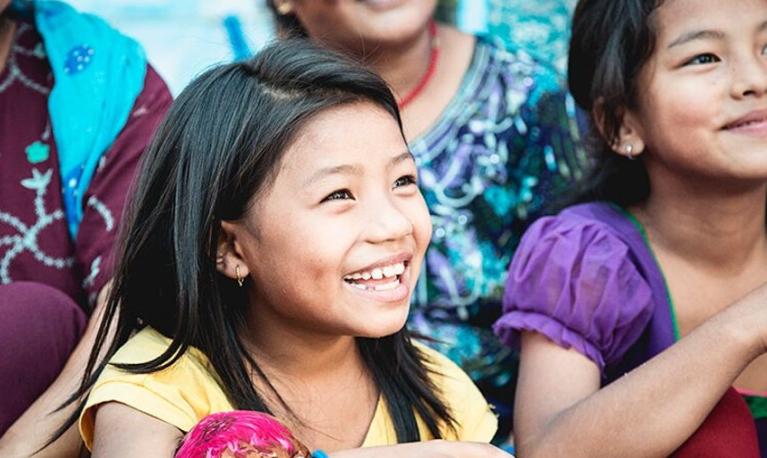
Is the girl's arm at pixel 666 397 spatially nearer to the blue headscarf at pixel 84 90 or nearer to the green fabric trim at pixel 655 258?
the green fabric trim at pixel 655 258

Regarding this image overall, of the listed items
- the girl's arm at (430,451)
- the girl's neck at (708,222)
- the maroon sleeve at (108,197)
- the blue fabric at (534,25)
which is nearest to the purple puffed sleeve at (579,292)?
the girl's neck at (708,222)

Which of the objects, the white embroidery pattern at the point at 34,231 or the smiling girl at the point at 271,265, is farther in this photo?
the white embroidery pattern at the point at 34,231

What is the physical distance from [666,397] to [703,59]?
2.35 ft

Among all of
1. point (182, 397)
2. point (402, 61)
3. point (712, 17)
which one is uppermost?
point (712, 17)

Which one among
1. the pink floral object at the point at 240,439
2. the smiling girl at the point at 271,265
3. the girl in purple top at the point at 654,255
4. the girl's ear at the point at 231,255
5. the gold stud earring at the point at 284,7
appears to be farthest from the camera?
the gold stud earring at the point at 284,7

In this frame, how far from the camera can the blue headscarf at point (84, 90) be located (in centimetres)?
275

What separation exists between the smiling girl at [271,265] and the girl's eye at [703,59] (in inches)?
27.9

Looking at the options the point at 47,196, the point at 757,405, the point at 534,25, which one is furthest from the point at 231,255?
the point at 534,25

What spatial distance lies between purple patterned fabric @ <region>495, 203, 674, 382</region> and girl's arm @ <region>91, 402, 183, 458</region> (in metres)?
0.88

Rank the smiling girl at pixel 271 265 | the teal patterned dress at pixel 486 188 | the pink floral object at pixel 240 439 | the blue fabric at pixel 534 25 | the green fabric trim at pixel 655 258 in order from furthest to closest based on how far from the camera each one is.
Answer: the blue fabric at pixel 534 25 → the teal patterned dress at pixel 486 188 → the green fabric trim at pixel 655 258 → the smiling girl at pixel 271 265 → the pink floral object at pixel 240 439

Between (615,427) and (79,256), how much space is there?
1.11 m

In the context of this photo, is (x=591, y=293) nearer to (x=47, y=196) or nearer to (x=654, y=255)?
(x=654, y=255)

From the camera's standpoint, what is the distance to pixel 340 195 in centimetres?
225

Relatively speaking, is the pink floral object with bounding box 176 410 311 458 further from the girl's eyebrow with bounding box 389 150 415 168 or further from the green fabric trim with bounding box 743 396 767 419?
the green fabric trim with bounding box 743 396 767 419
